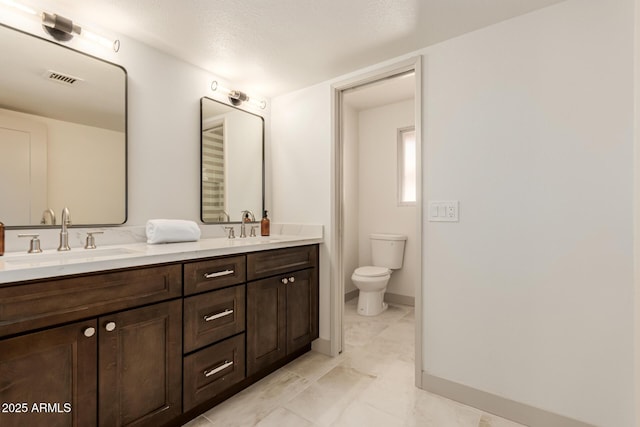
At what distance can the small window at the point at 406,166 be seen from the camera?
11.8 ft

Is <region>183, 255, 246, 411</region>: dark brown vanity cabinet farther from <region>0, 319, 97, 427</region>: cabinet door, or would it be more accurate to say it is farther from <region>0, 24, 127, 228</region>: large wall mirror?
<region>0, 24, 127, 228</region>: large wall mirror

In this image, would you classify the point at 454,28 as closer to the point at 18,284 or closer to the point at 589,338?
the point at 589,338

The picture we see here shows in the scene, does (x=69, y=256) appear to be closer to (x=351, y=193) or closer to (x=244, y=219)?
(x=244, y=219)

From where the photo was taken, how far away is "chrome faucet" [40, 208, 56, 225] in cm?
152

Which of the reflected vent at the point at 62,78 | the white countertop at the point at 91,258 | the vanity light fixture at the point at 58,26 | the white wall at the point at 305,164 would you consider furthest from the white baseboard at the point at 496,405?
the vanity light fixture at the point at 58,26

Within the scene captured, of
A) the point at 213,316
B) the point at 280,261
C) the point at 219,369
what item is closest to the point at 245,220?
the point at 280,261

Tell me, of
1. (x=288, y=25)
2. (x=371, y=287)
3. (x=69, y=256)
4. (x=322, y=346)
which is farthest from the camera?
(x=371, y=287)

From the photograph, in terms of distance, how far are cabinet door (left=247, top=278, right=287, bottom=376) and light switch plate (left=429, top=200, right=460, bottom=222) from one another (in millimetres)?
1090

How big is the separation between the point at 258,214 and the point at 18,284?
5.61 feet

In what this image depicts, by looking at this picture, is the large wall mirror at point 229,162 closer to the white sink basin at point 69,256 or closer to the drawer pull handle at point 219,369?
the white sink basin at point 69,256

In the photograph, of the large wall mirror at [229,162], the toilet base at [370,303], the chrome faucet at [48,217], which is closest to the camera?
the chrome faucet at [48,217]

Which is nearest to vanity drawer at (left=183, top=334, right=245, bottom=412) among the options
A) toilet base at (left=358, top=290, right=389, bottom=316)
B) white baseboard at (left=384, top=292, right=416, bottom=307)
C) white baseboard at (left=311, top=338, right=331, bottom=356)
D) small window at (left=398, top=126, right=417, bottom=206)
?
white baseboard at (left=311, top=338, right=331, bottom=356)

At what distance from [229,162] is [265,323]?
126cm

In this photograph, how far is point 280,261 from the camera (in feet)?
6.74
